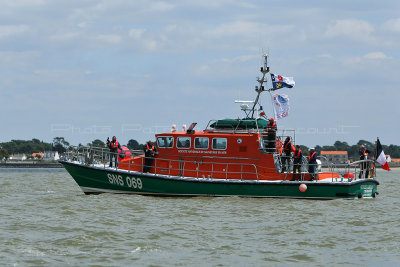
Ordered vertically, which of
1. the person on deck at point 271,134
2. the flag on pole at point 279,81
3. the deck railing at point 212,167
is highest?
the flag on pole at point 279,81

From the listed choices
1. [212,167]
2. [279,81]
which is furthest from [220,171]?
[279,81]

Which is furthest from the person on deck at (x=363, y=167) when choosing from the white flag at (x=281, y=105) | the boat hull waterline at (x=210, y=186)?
the white flag at (x=281, y=105)

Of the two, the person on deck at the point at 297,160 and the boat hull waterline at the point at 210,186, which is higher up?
the person on deck at the point at 297,160

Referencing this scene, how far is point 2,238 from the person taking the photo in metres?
13.2

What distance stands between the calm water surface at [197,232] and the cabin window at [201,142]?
192 centimetres

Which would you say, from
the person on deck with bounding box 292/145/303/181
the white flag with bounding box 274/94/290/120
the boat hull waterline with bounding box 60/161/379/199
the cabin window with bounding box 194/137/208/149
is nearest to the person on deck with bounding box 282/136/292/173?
the person on deck with bounding box 292/145/303/181

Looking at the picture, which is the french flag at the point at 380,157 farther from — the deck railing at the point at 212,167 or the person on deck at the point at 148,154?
the person on deck at the point at 148,154

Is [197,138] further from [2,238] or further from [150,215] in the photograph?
[2,238]

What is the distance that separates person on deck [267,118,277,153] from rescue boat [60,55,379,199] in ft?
0.11

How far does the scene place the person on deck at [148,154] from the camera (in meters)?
21.6

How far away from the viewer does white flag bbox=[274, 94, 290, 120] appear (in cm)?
2256

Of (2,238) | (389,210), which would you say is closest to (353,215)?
(389,210)

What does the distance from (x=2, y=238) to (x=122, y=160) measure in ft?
30.8

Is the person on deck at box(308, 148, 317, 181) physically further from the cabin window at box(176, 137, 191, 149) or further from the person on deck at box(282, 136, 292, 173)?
the cabin window at box(176, 137, 191, 149)
